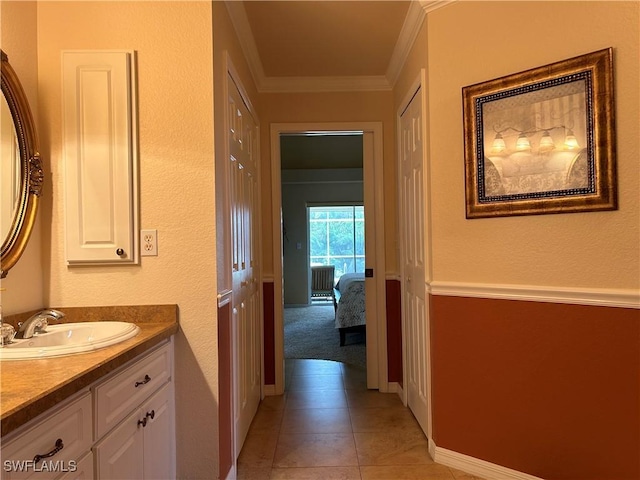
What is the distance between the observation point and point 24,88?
5.15 ft

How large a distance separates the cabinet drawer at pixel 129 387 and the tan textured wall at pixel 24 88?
1.88ft

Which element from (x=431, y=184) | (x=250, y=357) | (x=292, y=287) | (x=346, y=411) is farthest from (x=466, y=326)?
(x=292, y=287)

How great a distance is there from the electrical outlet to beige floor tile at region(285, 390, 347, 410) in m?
1.72

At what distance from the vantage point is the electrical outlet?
1.67 metres

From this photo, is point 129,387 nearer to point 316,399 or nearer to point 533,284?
point 533,284

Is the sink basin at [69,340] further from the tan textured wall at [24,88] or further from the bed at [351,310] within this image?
the bed at [351,310]

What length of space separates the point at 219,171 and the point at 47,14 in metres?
0.97

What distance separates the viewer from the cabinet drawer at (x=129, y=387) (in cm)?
112

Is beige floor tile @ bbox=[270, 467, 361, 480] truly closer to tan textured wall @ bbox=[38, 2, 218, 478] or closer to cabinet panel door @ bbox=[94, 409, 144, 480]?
tan textured wall @ bbox=[38, 2, 218, 478]

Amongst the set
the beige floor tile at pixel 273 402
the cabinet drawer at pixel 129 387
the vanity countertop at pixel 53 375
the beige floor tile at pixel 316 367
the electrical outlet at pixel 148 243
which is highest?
the electrical outlet at pixel 148 243

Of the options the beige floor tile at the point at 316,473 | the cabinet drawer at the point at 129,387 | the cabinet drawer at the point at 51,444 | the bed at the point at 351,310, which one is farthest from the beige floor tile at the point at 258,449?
the bed at the point at 351,310

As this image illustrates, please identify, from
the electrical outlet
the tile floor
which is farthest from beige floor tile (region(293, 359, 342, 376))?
the electrical outlet

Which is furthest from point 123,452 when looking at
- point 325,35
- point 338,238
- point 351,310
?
point 338,238

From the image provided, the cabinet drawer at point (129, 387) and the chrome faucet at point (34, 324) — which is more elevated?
the chrome faucet at point (34, 324)
